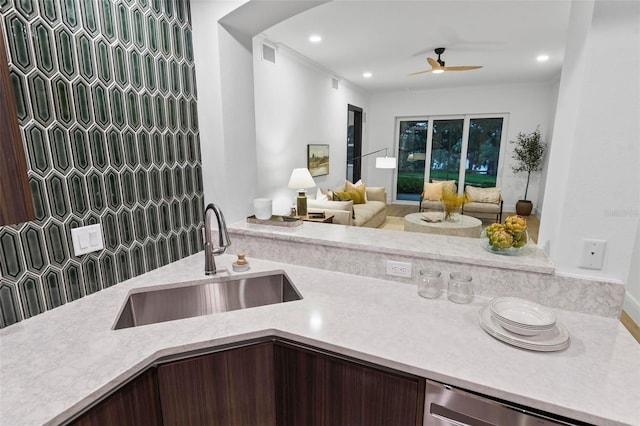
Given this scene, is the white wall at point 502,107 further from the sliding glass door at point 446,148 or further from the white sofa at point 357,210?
the white sofa at point 357,210

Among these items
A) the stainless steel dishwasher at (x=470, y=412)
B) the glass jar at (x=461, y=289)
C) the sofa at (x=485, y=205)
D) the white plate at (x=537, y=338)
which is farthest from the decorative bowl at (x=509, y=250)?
the sofa at (x=485, y=205)

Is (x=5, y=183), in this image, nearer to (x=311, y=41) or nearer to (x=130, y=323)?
(x=130, y=323)

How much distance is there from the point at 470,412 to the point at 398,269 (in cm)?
69

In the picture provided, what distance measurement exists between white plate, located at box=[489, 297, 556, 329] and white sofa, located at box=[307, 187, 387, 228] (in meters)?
2.84

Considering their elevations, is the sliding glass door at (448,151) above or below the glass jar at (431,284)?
above

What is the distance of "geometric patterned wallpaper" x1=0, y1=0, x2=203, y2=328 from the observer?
3.81ft

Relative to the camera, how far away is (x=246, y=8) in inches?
65.9

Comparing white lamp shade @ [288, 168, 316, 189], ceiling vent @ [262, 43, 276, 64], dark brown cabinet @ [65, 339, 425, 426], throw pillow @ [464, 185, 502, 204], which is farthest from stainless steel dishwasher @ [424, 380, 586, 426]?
throw pillow @ [464, 185, 502, 204]

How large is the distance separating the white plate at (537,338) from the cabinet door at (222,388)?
785 millimetres

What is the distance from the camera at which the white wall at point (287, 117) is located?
13.3 ft

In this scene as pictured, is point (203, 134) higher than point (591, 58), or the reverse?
point (591, 58)

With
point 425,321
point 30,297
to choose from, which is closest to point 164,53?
point 30,297

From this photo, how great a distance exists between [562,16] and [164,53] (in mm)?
3819

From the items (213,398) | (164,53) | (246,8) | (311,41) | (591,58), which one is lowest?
(213,398)
